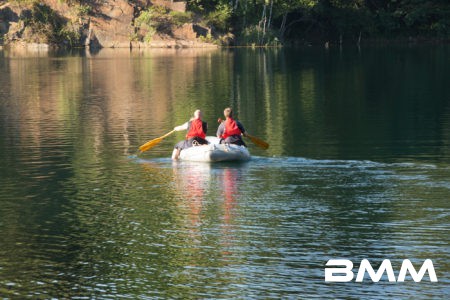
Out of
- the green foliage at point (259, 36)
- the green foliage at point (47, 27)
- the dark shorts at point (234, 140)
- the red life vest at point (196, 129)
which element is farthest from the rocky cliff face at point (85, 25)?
the dark shorts at point (234, 140)

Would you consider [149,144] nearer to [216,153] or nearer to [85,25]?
[216,153]

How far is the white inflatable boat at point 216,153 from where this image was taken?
89.9 feet

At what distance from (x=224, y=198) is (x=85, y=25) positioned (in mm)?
82663

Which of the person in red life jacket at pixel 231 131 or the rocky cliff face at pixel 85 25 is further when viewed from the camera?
the rocky cliff face at pixel 85 25

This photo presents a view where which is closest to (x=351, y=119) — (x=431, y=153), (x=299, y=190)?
(x=431, y=153)

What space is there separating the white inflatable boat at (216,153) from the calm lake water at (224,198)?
382mm

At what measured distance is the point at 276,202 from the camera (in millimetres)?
22062

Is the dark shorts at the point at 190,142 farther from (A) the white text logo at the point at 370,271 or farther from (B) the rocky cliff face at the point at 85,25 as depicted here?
(B) the rocky cliff face at the point at 85,25

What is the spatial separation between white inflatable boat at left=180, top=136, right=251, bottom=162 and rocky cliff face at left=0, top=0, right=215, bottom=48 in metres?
73.1

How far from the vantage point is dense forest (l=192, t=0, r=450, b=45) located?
99.1 m

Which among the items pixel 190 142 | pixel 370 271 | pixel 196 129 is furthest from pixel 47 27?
pixel 370 271

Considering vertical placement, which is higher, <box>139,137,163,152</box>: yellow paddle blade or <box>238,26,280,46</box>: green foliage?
<box>238,26,280,46</box>: green foliage

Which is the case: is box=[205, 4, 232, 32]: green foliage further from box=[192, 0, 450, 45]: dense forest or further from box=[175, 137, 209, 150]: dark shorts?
box=[175, 137, 209, 150]: dark shorts

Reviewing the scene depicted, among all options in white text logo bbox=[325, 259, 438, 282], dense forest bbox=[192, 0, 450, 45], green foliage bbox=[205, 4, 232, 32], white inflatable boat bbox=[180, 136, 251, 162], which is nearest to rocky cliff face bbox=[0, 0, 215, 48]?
green foliage bbox=[205, 4, 232, 32]
